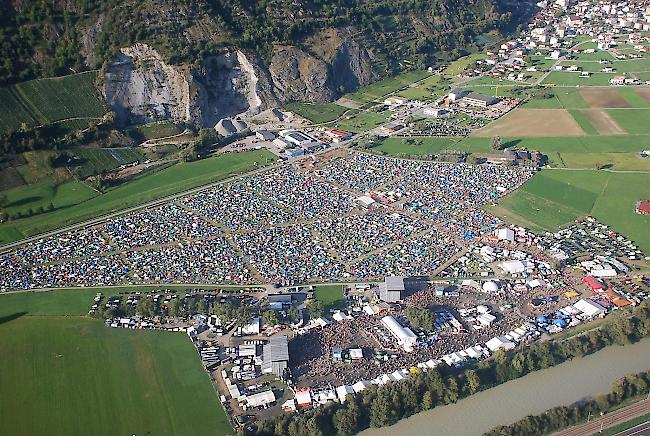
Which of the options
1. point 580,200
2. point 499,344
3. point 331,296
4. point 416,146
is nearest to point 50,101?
point 416,146

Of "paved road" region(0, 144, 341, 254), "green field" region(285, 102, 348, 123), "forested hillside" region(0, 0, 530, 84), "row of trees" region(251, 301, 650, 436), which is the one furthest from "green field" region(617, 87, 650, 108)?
"row of trees" region(251, 301, 650, 436)

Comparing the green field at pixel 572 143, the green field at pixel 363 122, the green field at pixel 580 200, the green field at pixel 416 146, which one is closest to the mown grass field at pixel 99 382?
the green field at pixel 580 200

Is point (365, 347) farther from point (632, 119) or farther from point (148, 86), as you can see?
point (632, 119)

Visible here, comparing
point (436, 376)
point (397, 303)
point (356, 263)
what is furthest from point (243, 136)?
Answer: point (436, 376)

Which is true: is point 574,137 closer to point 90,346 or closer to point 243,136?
point 243,136

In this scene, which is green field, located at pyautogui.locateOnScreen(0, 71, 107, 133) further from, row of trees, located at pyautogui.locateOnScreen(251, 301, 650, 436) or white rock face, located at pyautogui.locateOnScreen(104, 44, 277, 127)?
row of trees, located at pyautogui.locateOnScreen(251, 301, 650, 436)

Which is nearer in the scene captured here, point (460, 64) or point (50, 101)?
point (50, 101)
